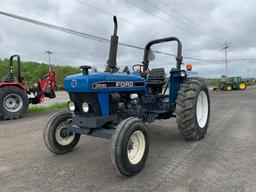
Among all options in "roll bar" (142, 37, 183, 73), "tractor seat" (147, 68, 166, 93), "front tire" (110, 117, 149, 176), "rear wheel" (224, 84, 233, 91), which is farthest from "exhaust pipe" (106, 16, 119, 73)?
"rear wheel" (224, 84, 233, 91)

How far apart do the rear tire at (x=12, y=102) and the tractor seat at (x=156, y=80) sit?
5626 millimetres

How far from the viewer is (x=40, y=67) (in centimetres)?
7275

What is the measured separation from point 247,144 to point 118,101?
2680mm

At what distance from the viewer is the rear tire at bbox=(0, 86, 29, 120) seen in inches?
352

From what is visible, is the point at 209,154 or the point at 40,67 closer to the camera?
the point at 209,154

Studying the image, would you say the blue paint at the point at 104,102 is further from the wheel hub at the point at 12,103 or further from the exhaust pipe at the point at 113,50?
the wheel hub at the point at 12,103

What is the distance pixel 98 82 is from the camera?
3.84 m

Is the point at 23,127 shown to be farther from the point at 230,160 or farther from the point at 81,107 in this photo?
the point at 230,160

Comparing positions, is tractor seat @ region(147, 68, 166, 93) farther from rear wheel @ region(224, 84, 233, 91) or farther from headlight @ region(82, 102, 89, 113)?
rear wheel @ region(224, 84, 233, 91)

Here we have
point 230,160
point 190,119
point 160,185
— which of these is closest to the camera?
point 160,185

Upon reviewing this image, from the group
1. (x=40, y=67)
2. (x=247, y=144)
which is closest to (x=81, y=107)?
(x=247, y=144)

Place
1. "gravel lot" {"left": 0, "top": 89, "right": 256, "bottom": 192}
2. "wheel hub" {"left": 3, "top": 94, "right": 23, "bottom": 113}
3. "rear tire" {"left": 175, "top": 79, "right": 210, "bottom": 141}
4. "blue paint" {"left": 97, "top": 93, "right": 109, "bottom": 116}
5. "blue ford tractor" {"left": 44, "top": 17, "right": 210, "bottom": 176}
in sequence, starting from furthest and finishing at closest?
"wheel hub" {"left": 3, "top": 94, "right": 23, "bottom": 113}, "rear tire" {"left": 175, "top": 79, "right": 210, "bottom": 141}, "blue paint" {"left": 97, "top": 93, "right": 109, "bottom": 116}, "blue ford tractor" {"left": 44, "top": 17, "right": 210, "bottom": 176}, "gravel lot" {"left": 0, "top": 89, "right": 256, "bottom": 192}

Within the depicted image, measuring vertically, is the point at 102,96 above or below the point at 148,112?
above

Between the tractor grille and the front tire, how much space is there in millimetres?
646
